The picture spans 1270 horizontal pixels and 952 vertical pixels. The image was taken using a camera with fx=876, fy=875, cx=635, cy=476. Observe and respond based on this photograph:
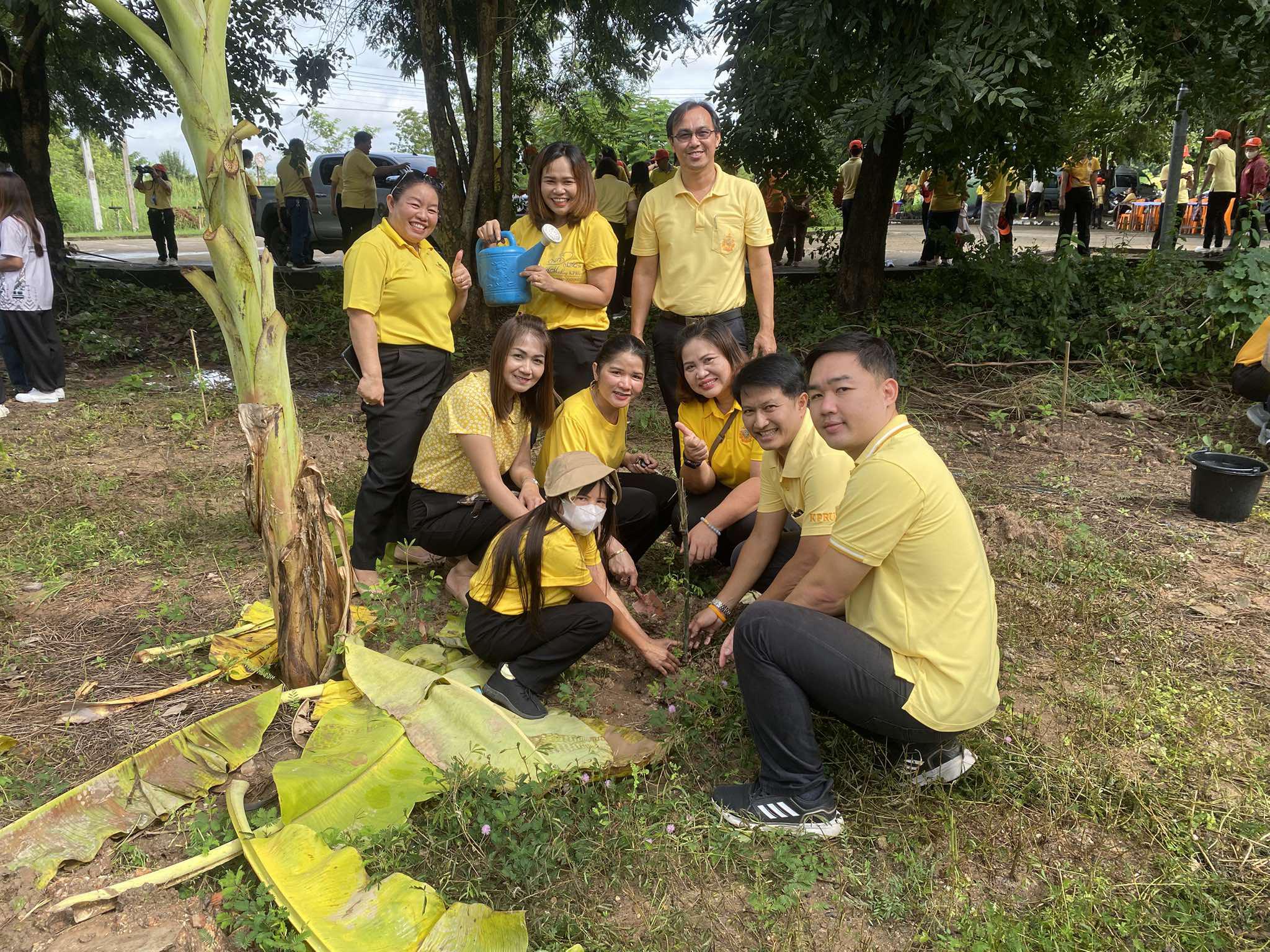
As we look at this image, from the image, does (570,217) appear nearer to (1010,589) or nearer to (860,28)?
(1010,589)

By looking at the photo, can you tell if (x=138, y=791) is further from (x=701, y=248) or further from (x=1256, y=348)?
(x=1256, y=348)

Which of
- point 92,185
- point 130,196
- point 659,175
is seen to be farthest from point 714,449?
point 130,196

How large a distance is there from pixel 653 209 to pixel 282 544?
2409 mm

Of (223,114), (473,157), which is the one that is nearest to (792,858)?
(223,114)

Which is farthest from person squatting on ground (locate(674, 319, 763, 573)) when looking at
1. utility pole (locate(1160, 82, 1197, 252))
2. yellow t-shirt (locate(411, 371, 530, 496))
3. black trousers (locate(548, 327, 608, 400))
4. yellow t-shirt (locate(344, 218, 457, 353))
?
utility pole (locate(1160, 82, 1197, 252))

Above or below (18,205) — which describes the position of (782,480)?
below

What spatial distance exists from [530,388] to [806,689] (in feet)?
5.94

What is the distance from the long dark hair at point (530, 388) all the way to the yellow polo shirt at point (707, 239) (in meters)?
0.89

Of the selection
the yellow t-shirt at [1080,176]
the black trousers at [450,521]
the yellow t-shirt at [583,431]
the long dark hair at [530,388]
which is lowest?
the black trousers at [450,521]

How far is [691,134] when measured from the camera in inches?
157

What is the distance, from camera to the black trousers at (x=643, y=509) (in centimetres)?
395

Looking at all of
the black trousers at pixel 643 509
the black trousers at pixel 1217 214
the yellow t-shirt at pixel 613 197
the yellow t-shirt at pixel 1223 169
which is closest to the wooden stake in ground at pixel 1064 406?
the black trousers at pixel 643 509

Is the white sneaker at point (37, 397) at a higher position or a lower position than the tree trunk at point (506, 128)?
lower

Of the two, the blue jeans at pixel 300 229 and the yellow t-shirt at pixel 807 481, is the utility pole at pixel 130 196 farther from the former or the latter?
the yellow t-shirt at pixel 807 481
